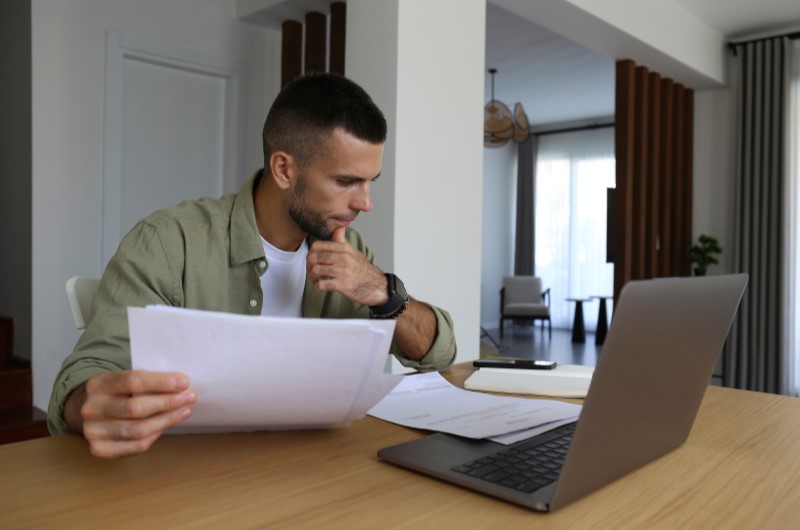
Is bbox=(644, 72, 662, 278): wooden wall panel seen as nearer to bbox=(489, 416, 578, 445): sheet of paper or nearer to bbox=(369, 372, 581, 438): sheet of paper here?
bbox=(369, 372, 581, 438): sheet of paper

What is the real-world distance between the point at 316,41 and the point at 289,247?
8.10 ft

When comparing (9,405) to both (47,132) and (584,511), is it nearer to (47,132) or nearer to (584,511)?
(47,132)

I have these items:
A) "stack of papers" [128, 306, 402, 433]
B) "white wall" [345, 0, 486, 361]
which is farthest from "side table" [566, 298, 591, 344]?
"stack of papers" [128, 306, 402, 433]

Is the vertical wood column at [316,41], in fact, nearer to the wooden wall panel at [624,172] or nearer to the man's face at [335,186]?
the wooden wall panel at [624,172]

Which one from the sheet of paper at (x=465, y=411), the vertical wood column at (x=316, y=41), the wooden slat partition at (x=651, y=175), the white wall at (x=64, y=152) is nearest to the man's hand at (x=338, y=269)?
the sheet of paper at (x=465, y=411)

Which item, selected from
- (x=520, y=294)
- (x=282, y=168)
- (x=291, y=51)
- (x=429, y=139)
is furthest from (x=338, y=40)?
(x=520, y=294)

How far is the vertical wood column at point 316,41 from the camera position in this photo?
3.61 meters

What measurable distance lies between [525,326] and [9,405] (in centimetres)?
761

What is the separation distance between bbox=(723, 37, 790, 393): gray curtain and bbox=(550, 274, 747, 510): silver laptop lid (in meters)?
4.60

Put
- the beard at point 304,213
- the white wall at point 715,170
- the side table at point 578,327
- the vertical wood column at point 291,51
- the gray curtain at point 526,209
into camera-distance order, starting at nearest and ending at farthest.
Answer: the beard at point 304,213 < the vertical wood column at point 291,51 < the white wall at point 715,170 < the side table at point 578,327 < the gray curtain at point 526,209

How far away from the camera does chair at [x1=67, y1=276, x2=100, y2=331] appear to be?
1.40 m

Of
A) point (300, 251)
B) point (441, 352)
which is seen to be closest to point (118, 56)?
point (300, 251)

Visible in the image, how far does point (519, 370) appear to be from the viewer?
1.32 metres

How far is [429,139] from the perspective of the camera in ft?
9.57
